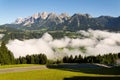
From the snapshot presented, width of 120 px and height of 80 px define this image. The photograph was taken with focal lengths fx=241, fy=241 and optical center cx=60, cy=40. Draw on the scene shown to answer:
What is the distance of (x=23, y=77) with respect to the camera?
195 feet

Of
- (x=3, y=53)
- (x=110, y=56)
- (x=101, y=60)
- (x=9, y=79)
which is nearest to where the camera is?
(x=9, y=79)

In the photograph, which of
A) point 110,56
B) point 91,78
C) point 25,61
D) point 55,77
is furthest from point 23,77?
point 110,56

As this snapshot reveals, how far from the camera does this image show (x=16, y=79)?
187 ft

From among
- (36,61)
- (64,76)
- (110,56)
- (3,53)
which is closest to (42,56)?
(36,61)

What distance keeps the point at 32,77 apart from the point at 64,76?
8139 mm

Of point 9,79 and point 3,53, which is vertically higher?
point 3,53

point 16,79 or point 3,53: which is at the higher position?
point 3,53

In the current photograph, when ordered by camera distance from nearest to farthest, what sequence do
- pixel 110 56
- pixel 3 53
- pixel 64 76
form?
pixel 64 76
pixel 3 53
pixel 110 56

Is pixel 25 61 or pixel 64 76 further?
pixel 25 61

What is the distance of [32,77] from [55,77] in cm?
571

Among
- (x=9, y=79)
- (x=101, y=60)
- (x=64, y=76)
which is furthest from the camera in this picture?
(x=101, y=60)

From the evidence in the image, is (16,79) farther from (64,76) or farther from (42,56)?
(42,56)

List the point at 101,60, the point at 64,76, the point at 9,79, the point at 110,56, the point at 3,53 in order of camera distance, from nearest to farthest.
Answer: the point at 9,79 → the point at 64,76 → the point at 3,53 → the point at 101,60 → the point at 110,56

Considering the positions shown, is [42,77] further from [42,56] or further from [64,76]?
[42,56]
